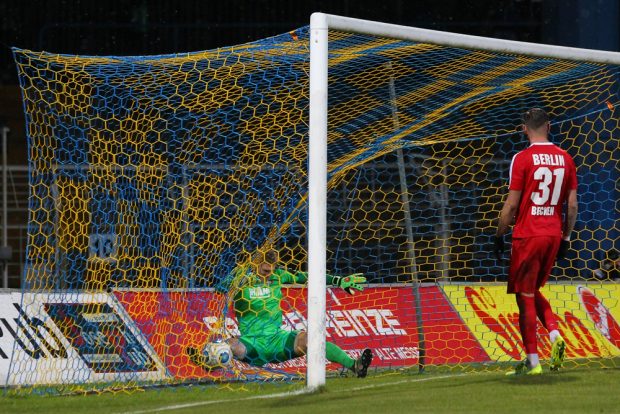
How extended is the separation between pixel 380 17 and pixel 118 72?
31.6 feet

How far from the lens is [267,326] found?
920 centimetres

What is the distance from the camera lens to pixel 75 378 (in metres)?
9.12

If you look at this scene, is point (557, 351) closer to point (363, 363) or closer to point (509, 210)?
point (509, 210)

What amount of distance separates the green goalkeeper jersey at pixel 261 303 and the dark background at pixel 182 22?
8632 mm

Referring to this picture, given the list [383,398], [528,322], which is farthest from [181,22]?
[383,398]

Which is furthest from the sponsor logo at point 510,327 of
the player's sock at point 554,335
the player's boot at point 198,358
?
the player's boot at point 198,358

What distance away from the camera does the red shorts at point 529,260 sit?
7.93 m

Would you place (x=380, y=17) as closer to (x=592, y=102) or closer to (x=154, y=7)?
(x=154, y=7)

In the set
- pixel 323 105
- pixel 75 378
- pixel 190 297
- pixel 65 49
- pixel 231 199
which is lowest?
pixel 75 378

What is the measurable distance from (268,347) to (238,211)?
42.3 inches

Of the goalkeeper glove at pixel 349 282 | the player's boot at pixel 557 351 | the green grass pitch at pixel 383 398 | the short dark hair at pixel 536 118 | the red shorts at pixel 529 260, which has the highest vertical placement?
the short dark hair at pixel 536 118

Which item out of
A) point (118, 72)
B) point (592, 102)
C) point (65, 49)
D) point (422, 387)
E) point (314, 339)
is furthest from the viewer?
point (65, 49)

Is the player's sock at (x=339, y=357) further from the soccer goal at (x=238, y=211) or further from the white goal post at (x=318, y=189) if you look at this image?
the white goal post at (x=318, y=189)

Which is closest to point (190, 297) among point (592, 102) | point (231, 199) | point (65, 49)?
point (231, 199)
